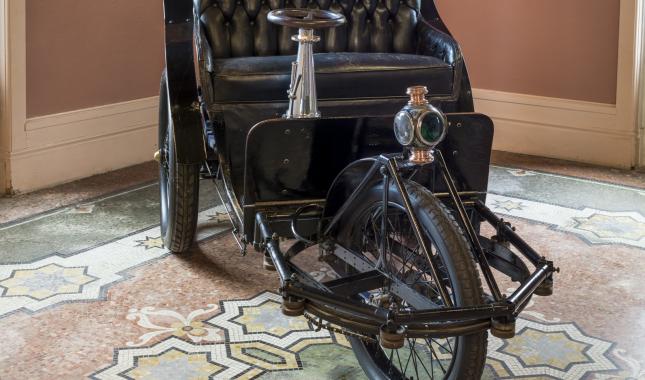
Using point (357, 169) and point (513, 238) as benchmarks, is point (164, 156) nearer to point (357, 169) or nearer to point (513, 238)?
point (357, 169)

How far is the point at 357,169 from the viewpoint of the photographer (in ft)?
7.36

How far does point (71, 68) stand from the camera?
3889 millimetres

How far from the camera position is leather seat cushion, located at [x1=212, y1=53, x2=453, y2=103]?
9.02 ft

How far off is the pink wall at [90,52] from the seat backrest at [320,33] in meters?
0.91

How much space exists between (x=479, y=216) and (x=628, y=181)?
1.91m

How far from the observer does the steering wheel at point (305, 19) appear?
8.00 feet

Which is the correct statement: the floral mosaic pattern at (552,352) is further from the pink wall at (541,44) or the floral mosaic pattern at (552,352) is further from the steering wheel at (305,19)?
the pink wall at (541,44)

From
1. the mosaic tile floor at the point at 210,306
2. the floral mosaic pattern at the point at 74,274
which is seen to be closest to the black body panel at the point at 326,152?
the mosaic tile floor at the point at 210,306

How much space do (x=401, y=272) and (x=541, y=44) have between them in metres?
2.59

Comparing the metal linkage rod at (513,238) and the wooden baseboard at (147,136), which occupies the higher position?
the metal linkage rod at (513,238)

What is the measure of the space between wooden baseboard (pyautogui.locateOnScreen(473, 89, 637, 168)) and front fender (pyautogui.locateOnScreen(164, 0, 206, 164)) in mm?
2131

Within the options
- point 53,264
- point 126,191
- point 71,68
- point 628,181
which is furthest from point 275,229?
point 628,181

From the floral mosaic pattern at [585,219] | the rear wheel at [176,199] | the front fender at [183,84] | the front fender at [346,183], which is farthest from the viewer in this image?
the floral mosaic pattern at [585,219]

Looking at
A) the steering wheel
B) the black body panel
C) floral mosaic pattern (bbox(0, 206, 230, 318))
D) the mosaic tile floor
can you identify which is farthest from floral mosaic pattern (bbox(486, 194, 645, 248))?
the steering wheel
